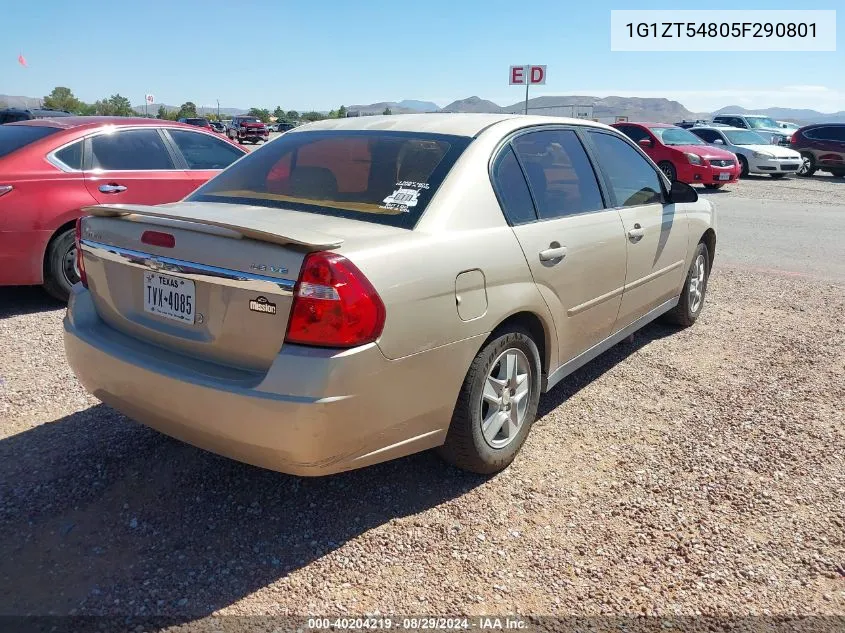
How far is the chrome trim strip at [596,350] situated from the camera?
3.72 m

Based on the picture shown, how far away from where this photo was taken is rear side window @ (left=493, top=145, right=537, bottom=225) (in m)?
3.35

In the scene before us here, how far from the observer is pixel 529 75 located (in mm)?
24984

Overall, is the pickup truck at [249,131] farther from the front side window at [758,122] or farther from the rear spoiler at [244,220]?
the rear spoiler at [244,220]

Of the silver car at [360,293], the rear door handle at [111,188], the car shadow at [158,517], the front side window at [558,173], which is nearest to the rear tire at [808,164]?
the front side window at [558,173]

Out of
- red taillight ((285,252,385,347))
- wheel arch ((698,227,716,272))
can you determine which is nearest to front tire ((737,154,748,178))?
wheel arch ((698,227,716,272))

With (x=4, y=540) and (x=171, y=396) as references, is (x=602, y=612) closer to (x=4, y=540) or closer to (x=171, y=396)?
(x=171, y=396)

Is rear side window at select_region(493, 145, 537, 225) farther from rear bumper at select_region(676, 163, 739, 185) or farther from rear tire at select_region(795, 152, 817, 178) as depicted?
rear tire at select_region(795, 152, 817, 178)

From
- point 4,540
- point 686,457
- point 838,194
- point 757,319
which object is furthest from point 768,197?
point 4,540

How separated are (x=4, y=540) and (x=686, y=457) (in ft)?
10.3

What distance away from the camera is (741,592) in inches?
102

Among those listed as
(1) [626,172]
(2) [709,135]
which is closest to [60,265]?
(1) [626,172]

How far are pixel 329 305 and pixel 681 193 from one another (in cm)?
356

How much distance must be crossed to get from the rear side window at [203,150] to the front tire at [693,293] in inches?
181

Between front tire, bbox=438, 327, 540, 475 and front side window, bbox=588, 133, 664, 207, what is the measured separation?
59.4 inches
